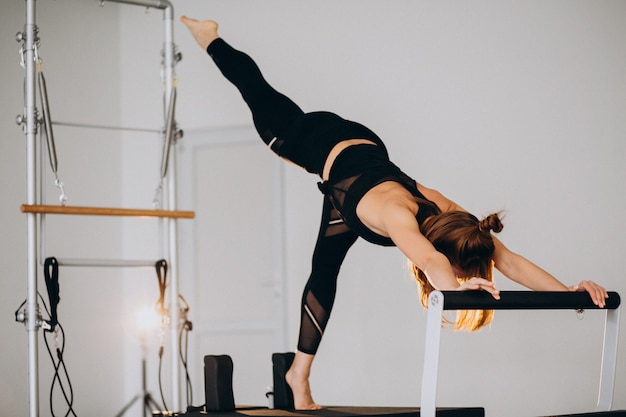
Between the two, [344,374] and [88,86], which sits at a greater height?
[88,86]

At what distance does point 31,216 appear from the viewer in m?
3.30

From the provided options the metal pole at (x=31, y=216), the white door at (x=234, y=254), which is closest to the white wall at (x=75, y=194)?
the white door at (x=234, y=254)

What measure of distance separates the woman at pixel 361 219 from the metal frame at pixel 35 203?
1.22ft

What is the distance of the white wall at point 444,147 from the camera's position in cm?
447

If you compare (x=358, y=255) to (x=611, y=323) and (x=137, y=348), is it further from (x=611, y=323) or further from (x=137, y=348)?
(x=611, y=323)

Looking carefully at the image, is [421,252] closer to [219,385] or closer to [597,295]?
[597,295]

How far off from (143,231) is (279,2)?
1.90 m

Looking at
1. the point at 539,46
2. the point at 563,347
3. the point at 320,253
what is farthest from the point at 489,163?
the point at 320,253

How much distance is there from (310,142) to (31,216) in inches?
50.4

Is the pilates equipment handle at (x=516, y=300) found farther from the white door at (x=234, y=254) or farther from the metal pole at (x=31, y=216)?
the white door at (x=234, y=254)

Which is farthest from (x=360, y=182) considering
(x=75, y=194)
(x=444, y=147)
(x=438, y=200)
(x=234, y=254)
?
(x=75, y=194)

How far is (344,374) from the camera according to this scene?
4.93 metres

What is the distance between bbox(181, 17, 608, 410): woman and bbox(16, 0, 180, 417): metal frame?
1.22 ft

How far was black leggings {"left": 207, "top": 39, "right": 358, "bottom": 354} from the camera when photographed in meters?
2.96
